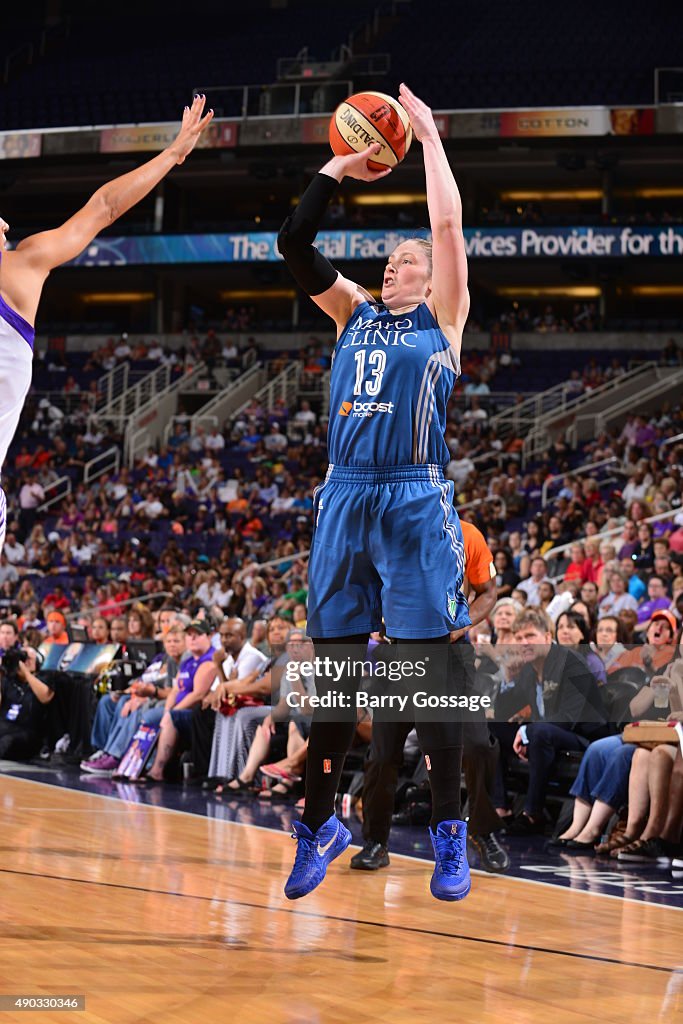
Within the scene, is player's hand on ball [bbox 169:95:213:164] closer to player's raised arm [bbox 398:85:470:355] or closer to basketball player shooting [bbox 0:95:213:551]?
basketball player shooting [bbox 0:95:213:551]

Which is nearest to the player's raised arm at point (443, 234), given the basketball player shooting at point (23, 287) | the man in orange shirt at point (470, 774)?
the basketball player shooting at point (23, 287)

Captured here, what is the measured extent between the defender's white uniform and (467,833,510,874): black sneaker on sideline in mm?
3569

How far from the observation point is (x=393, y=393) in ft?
13.5

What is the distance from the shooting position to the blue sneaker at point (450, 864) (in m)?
3.91

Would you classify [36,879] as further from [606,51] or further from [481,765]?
[606,51]

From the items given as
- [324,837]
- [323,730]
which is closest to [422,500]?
[323,730]

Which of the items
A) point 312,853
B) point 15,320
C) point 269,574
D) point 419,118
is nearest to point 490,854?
point 312,853

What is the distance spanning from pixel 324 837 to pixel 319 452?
19.8 m

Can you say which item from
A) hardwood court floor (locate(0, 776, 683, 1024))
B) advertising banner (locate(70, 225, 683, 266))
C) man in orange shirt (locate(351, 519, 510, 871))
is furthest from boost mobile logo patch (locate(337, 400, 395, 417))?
advertising banner (locate(70, 225, 683, 266))

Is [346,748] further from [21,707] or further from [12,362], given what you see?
[21,707]

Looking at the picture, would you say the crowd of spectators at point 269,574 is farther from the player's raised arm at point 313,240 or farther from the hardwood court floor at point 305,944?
the player's raised arm at point 313,240

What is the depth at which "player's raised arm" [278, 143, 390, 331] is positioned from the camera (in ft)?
13.6

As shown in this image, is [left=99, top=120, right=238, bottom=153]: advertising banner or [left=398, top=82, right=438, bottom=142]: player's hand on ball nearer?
[left=398, top=82, right=438, bottom=142]: player's hand on ball

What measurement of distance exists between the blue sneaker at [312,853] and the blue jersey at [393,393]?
123 cm
